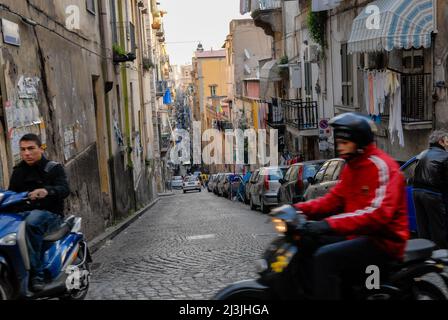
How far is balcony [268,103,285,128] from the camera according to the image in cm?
3850

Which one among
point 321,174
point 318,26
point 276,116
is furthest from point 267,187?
point 276,116

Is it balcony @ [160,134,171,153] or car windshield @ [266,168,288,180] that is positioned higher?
car windshield @ [266,168,288,180]

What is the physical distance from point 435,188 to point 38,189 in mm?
5161

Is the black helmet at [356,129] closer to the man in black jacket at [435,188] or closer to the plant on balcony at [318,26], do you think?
the man in black jacket at [435,188]

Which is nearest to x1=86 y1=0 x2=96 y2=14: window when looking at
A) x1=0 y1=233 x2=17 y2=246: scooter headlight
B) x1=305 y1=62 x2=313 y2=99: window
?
x1=0 y1=233 x2=17 y2=246: scooter headlight

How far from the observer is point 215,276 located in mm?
8633

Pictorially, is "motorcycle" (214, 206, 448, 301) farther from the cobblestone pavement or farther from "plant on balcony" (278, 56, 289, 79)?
"plant on balcony" (278, 56, 289, 79)

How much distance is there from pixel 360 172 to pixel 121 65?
71.6 feet

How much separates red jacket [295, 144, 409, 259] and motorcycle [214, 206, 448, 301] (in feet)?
0.55

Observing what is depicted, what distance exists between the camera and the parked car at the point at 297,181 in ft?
58.2

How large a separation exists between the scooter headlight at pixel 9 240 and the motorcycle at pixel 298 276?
2163mm

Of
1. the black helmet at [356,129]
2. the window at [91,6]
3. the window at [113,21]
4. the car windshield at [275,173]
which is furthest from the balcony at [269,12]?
the black helmet at [356,129]

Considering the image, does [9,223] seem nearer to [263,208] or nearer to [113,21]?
[263,208]

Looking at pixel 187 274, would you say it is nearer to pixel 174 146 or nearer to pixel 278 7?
pixel 278 7
